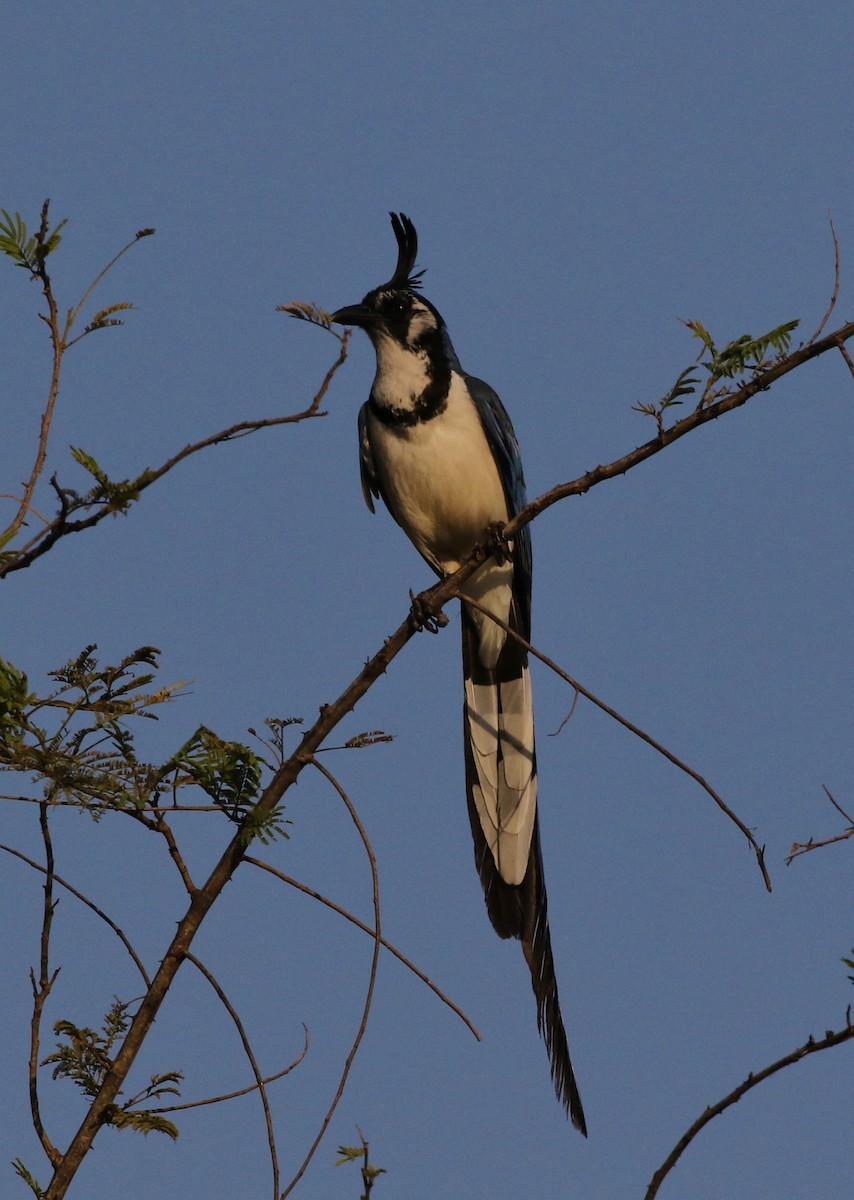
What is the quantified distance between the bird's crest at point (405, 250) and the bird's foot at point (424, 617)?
1.57 metres

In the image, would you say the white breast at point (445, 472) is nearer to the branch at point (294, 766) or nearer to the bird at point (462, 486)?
the bird at point (462, 486)

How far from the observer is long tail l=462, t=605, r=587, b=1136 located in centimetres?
394

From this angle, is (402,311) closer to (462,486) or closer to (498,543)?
(462,486)

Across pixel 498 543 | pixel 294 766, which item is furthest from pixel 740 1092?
pixel 498 543

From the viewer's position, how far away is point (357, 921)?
108 inches

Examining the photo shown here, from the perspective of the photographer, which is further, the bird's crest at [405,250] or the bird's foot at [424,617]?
the bird's crest at [405,250]

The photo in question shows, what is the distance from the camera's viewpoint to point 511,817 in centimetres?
482

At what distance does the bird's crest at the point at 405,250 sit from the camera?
5738 millimetres

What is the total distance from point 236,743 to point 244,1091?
0.78 metres

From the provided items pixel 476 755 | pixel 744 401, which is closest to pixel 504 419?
pixel 476 755

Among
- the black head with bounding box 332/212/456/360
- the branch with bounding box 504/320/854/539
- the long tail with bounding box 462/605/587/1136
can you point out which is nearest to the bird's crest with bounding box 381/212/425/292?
the black head with bounding box 332/212/456/360

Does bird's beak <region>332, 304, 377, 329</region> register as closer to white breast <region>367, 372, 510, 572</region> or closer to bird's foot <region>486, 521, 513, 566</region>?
white breast <region>367, 372, 510, 572</region>

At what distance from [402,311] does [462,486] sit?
0.83 metres

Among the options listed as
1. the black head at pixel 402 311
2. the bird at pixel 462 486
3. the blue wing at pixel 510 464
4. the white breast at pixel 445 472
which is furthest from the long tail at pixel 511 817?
the black head at pixel 402 311
